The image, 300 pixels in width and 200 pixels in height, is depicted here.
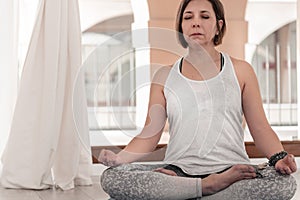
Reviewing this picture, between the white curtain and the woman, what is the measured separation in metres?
0.94

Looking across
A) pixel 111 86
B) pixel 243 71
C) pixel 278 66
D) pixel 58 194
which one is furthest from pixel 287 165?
pixel 278 66

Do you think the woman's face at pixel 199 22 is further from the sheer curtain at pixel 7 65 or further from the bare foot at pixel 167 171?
the sheer curtain at pixel 7 65

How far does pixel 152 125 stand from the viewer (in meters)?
2.82

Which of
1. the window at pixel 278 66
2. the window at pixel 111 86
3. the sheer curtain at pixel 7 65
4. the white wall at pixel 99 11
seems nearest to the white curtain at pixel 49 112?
the sheer curtain at pixel 7 65

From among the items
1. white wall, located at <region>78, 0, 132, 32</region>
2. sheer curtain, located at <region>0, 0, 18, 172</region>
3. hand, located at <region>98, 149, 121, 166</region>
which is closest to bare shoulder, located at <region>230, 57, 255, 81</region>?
hand, located at <region>98, 149, 121, 166</region>

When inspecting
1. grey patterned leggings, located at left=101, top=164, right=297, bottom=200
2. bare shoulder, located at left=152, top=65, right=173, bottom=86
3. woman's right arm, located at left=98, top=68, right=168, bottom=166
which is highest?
bare shoulder, located at left=152, top=65, right=173, bottom=86

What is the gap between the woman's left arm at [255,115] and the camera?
2.68m

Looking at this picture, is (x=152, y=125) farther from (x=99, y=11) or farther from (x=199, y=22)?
(x=99, y=11)

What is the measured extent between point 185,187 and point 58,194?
1088 mm

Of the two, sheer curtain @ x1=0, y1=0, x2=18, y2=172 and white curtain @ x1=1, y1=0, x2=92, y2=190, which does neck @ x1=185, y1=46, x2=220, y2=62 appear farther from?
sheer curtain @ x1=0, y1=0, x2=18, y2=172

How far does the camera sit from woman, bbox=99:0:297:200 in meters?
2.57

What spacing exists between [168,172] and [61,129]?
1.27 m

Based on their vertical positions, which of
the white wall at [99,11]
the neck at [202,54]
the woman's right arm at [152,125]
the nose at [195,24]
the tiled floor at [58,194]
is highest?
the white wall at [99,11]

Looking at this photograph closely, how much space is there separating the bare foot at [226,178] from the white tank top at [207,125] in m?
0.12
